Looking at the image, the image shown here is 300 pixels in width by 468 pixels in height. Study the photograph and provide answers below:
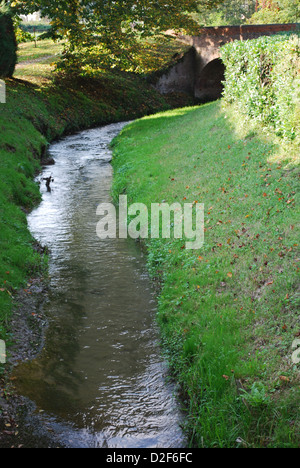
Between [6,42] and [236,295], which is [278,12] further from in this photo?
[236,295]

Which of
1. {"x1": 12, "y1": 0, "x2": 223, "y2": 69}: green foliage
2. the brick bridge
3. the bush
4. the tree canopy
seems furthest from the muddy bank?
the brick bridge

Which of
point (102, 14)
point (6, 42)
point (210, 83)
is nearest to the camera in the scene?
point (6, 42)

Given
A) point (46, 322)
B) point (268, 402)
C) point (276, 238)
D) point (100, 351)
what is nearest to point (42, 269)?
point (46, 322)

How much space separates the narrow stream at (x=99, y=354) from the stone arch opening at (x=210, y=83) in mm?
25836

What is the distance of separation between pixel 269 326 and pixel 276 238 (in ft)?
6.24

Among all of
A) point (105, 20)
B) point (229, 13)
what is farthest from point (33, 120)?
point (229, 13)

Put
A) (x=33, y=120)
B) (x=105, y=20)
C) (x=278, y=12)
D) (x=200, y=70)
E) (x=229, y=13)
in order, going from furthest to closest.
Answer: (x=229, y=13)
(x=200, y=70)
(x=278, y=12)
(x=105, y=20)
(x=33, y=120)

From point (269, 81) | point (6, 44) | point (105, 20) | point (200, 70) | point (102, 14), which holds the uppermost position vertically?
point (102, 14)

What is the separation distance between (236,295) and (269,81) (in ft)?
22.6

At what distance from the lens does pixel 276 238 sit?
7234 mm

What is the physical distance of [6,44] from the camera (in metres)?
20.7

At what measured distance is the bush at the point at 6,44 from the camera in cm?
2030

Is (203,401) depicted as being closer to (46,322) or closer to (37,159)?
(46,322)

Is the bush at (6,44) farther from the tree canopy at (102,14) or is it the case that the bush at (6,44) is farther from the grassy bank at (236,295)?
the grassy bank at (236,295)
